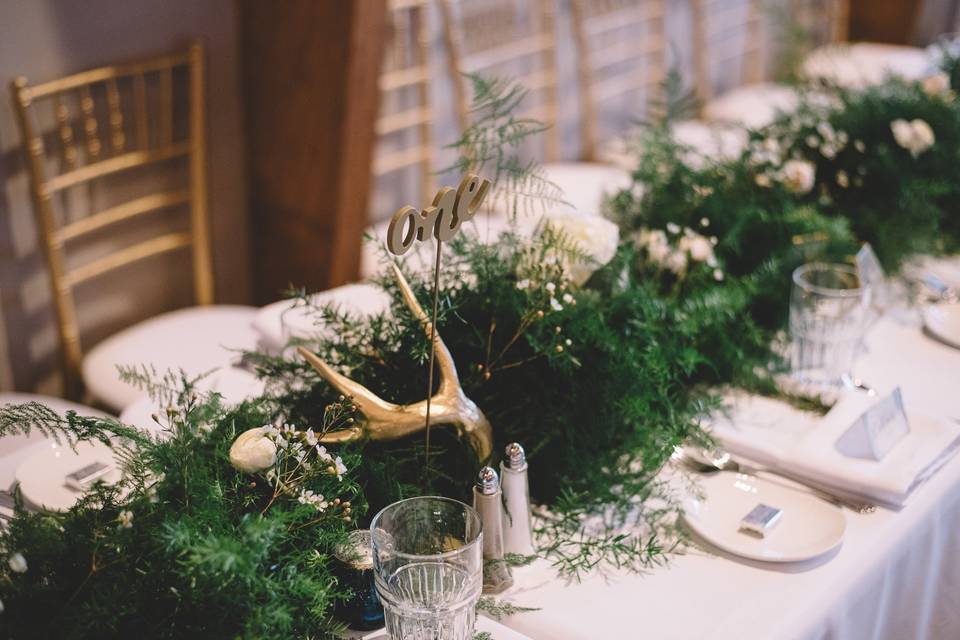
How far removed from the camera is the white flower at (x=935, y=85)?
2.37 metres

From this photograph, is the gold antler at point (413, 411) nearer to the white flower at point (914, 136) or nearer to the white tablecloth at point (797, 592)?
the white tablecloth at point (797, 592)

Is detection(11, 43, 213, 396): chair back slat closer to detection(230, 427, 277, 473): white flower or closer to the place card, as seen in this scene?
detection(230, 427, 277, 473): white flower

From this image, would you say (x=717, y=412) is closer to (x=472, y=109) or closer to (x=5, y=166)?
(x=472, y=109)

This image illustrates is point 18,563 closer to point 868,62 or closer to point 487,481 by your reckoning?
point 487,481

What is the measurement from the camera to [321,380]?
1.39m

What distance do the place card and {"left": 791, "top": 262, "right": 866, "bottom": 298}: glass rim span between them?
0.57 ft

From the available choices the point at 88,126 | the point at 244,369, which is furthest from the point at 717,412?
the point at 88,126

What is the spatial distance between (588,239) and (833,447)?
0.48 meters

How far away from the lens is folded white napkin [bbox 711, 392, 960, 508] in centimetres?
148

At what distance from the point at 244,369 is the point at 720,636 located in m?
0.97

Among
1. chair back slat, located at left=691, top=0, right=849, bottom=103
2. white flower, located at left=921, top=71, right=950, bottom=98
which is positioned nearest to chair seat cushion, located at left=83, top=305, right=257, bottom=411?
white flower, located at left=921, top=71, right=950, bottom=98

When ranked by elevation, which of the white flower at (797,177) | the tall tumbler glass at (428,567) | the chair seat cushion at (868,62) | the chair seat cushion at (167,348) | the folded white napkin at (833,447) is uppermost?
the white flower at (797,177)

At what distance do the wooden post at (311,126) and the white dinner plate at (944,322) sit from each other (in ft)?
4.91

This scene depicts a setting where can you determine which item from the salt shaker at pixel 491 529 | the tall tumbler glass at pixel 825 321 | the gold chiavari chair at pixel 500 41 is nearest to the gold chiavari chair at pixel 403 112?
the gold chiavari chair at pixel 500 41
